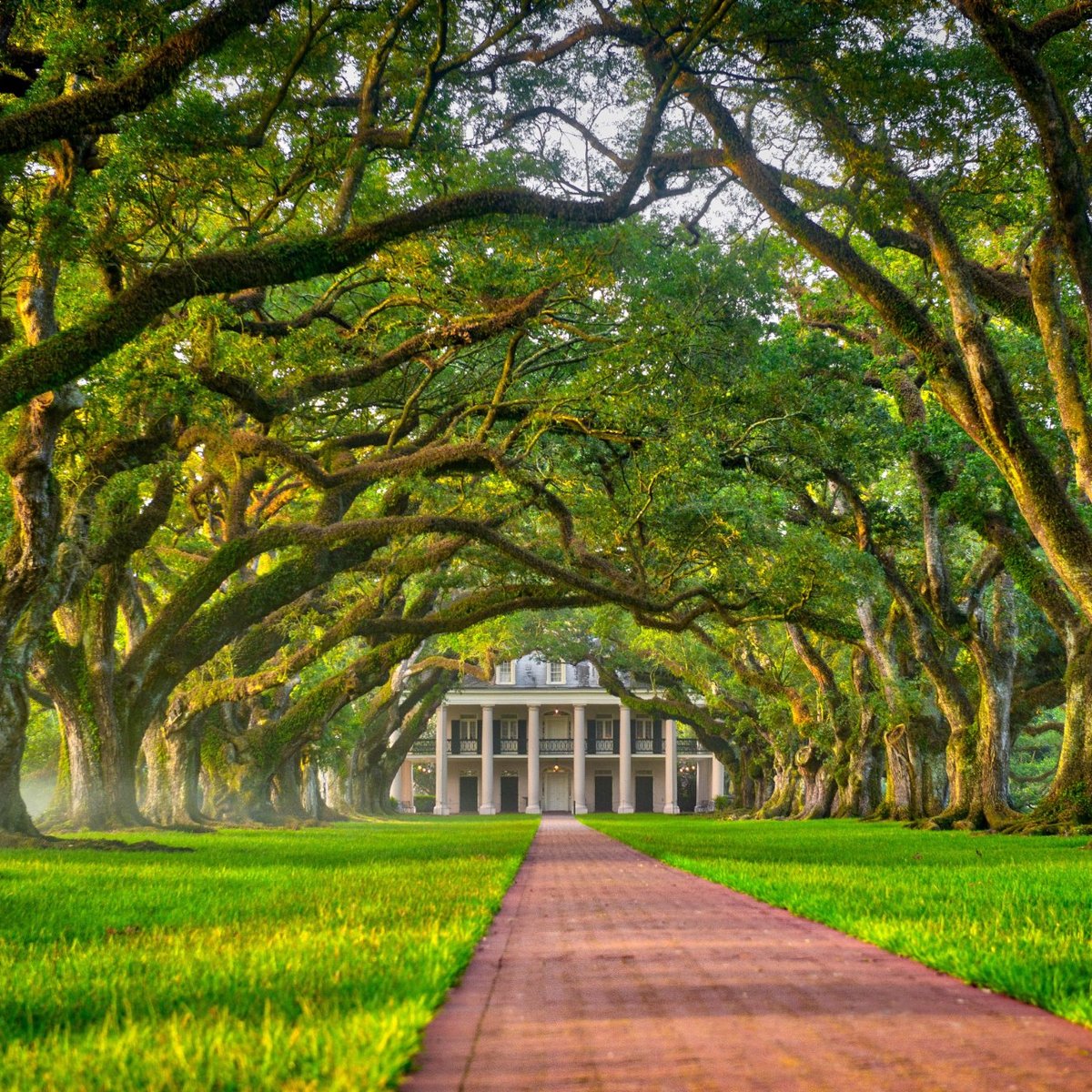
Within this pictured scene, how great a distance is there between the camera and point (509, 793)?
67.8m

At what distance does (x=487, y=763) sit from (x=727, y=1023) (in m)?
62.3

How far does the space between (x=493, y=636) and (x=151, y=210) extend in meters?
19.3

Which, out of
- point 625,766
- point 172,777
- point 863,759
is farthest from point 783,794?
point 625,766

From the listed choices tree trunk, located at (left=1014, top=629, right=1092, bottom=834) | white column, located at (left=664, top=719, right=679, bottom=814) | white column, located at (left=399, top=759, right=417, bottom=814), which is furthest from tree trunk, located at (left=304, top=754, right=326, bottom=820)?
white column, located at (left=664, top=719, right=679, bottom=814)

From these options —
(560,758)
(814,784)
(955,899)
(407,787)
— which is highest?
(955,899)

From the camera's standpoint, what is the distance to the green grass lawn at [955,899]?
13.4ft

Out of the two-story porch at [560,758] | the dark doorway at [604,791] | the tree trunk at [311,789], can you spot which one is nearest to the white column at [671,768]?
the two-story porch at [560,758]

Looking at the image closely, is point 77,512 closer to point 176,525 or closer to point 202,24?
point 176,525

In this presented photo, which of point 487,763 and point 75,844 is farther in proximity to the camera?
point 487,763

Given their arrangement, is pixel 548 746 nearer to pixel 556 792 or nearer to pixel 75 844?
pixel 556 792

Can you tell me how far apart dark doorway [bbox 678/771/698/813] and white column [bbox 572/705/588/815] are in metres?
6.39

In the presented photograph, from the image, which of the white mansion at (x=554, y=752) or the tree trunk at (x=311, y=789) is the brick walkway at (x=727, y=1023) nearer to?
the tree trunk at (x=311, y=789)

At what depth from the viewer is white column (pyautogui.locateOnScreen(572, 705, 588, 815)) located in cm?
6347

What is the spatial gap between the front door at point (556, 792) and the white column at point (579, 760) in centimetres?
107
